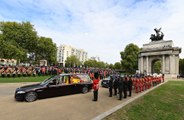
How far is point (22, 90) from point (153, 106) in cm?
794

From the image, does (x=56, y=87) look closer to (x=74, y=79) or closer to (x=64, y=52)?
(x=74, y=79)

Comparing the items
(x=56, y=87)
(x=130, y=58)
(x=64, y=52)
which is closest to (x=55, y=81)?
(x=56, y=87)

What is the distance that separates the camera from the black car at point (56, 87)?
1016cm

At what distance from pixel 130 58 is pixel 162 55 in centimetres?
1710

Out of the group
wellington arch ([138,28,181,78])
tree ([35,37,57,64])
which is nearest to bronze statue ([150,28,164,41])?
wellington arch ([138,28,181,78])

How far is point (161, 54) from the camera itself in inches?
2238

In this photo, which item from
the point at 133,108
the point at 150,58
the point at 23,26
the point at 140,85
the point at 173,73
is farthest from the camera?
the point at 150,58

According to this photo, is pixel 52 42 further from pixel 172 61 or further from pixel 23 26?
pixel 172 61

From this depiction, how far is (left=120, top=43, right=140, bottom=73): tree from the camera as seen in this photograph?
73.0m

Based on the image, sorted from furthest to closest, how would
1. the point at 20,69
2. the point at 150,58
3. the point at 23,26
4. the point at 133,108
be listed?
the point at 150,58, the point at 23,26, the point at 20,69, the point at 133,108

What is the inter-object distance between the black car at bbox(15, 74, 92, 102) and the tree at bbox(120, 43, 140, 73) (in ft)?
198

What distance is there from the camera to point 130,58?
239ft

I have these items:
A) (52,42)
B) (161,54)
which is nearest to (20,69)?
(52,42)

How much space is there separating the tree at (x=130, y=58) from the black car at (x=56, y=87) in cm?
6050
